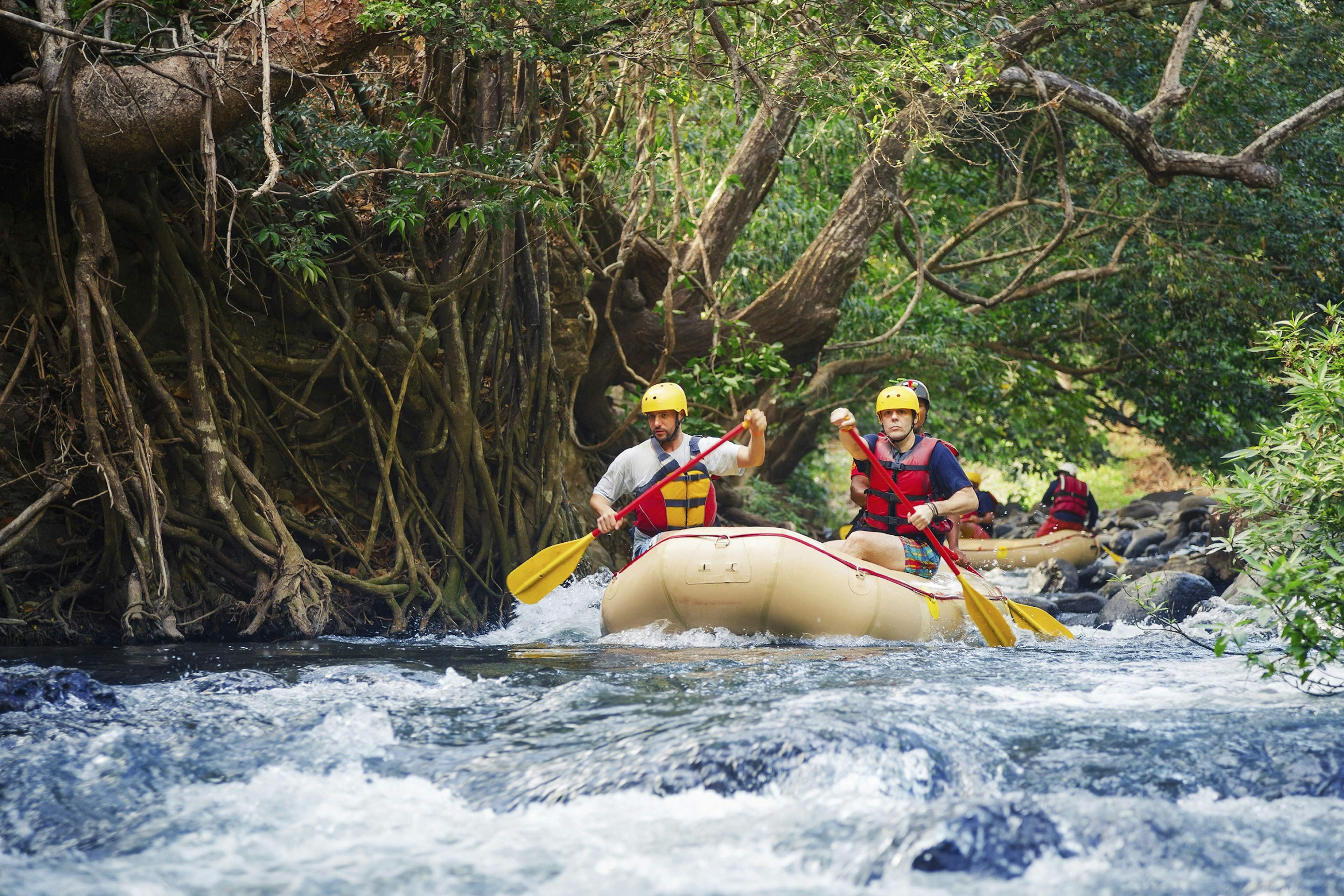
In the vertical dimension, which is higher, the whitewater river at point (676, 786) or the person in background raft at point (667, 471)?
the person in background raft at point (667, 471)

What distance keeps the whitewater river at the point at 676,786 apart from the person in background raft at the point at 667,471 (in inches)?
68.8

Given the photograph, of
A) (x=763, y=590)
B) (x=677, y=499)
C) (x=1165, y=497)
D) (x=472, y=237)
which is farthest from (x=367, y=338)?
(x=1165, y=497)

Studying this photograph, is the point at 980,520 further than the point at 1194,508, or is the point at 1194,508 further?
the point at 1194,508

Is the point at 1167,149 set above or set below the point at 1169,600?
above

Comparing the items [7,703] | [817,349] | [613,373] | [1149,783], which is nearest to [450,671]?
[7,703]

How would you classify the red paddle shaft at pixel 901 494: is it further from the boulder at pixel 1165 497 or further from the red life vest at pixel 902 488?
the boulder at pixel 1165 497

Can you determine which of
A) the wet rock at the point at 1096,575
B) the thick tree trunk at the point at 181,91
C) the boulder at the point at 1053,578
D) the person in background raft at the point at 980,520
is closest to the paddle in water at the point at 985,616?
the thick tree trunk at the point at 181,91

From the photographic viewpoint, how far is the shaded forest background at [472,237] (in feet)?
15.5

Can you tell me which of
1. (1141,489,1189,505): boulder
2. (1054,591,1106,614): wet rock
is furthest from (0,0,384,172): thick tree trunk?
(1141,489,1189,505): boulder

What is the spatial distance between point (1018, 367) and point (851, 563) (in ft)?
23.7

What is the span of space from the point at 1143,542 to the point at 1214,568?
15.4 ft

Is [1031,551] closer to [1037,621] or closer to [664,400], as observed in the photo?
[1037,621]

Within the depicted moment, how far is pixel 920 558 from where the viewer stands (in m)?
5.60

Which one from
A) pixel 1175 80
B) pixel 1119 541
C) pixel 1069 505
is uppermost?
pixel 1175 80
